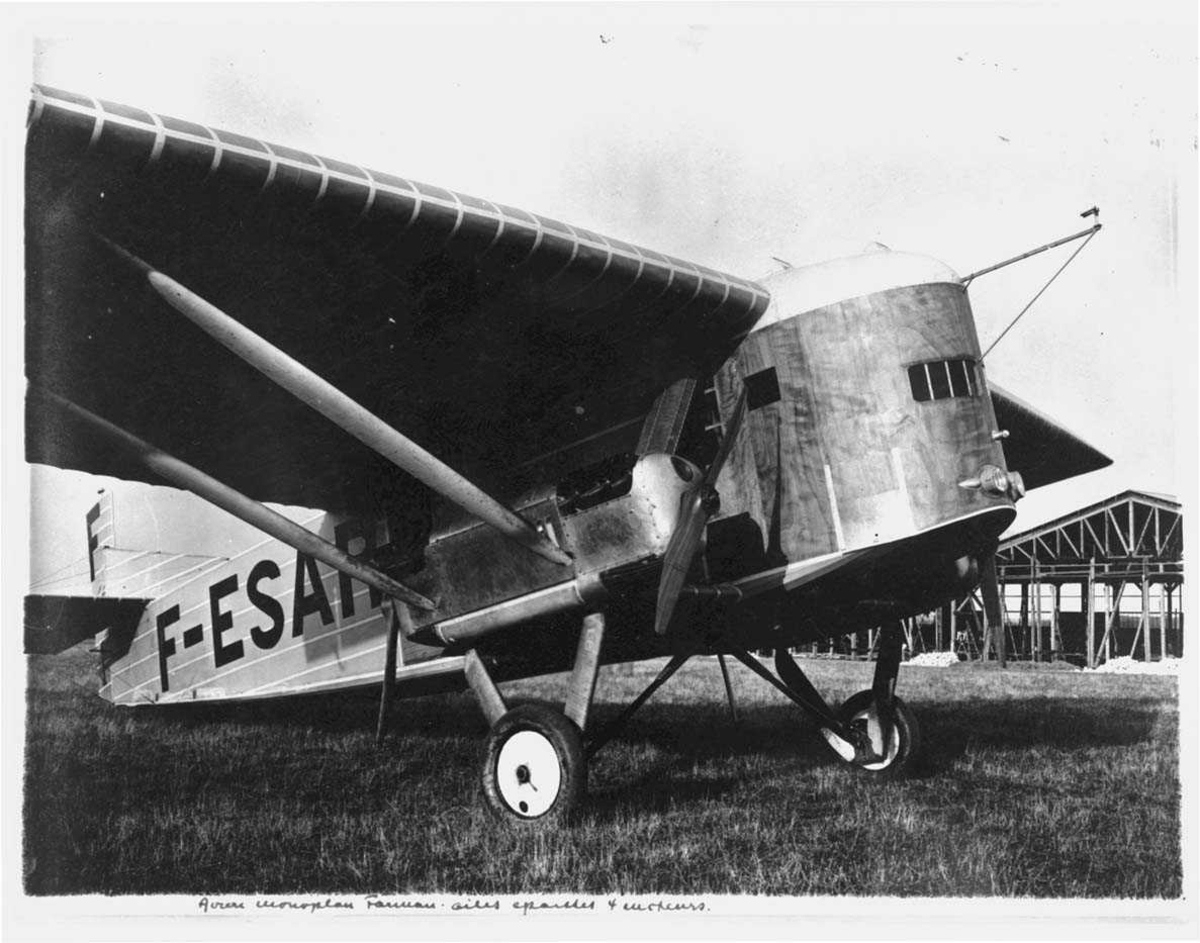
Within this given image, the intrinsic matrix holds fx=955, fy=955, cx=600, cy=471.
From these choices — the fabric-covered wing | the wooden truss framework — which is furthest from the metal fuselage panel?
the wooden truss framework

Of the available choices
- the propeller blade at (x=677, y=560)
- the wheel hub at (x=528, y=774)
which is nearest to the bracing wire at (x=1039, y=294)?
the propeller blade at (x=677, y=560)

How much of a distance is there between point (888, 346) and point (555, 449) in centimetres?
214

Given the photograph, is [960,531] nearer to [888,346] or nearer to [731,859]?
[888,346]

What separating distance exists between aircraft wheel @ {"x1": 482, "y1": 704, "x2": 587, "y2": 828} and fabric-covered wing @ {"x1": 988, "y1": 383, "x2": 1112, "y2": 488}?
15.7 ft

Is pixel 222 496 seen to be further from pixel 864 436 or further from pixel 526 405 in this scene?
pixel 864 436

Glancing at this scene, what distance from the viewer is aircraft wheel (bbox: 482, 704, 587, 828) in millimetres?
5031

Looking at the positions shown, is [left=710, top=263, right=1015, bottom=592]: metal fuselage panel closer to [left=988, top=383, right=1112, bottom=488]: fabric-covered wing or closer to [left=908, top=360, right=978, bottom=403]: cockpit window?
[left=908, top=360, right=978, bottom=403]: cockpit window

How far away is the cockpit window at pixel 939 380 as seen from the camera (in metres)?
5.37

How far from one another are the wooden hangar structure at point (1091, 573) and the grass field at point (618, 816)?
14.4 meters

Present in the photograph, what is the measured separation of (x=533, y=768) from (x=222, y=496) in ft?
7.51

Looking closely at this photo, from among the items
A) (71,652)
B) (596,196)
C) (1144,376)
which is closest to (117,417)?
(596,196)

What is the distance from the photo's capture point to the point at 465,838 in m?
5.07

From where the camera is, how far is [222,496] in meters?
5.32

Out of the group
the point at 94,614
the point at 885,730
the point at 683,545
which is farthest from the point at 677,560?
the point at 94,614
